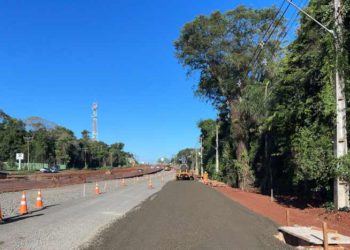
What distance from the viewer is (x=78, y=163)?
6535 inches

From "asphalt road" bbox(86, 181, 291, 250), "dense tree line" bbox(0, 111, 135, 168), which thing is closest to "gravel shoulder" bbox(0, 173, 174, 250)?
"asphalt road" bbox(86, 181, 291, 250)

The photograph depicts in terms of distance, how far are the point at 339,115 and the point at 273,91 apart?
8.40 m

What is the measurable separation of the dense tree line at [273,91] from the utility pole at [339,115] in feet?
0.84

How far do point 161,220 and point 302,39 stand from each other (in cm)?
1244

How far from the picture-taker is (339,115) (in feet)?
57.7

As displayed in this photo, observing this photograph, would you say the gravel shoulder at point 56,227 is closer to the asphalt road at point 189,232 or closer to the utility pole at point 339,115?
the asphalt road at point 189,232

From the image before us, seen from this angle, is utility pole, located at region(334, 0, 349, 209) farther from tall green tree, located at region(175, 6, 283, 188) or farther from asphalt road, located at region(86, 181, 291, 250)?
tall green tree, located at region(175, 6, 283, 188)

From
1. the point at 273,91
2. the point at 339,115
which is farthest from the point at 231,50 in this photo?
the point at 339,115

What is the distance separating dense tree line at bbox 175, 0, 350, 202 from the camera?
1923cm

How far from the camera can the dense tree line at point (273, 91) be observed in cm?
1923

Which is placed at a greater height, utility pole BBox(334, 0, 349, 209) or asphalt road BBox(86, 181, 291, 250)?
utility pole BBox(334, 0, 349, 209)

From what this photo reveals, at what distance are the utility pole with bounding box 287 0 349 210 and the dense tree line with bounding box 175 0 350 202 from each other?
0.84 feet

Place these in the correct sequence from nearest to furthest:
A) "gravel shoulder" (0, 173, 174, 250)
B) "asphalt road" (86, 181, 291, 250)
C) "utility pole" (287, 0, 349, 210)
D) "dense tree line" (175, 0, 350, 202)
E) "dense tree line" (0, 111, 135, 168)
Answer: "asphalt road" (86, 181, 291, 250), "gravel shoulder" (0, 173, 174, 250), "utility pole" (287, 0, 349, 210), "dense tree line" (175, 0, 350, 202), "dense tree line" (0, 111, 135, 168)

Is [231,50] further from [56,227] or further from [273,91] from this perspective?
[56,227]
